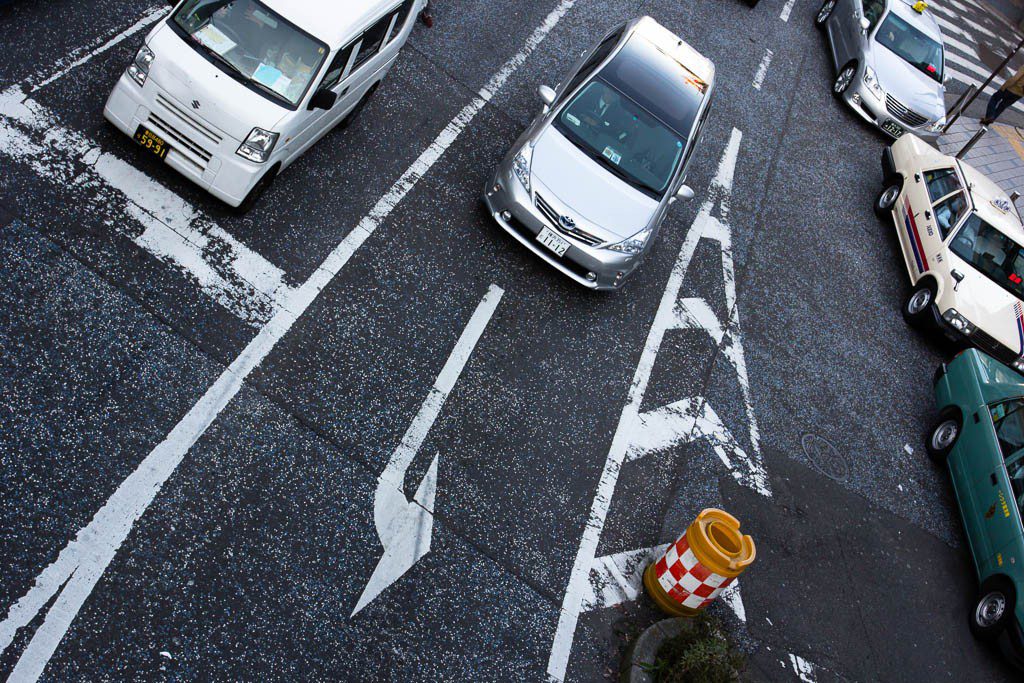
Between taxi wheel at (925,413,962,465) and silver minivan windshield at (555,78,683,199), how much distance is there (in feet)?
14.1

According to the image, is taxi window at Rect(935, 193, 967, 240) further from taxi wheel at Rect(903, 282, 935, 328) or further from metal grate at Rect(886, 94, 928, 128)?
metal grate at Rect(886, 94, 928, 128)

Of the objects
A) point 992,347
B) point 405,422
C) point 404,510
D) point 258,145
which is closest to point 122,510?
point 404,510

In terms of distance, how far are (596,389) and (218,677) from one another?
4.32 meters

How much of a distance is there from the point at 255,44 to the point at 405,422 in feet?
12.3

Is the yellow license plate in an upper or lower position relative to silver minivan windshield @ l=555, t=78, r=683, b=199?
Answer: lower

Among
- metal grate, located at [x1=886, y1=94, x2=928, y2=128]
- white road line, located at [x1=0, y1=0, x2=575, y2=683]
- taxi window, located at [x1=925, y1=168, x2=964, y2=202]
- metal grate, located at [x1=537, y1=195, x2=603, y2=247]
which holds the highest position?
metal grate, located at [x1=886, y1=94, x2=928, y2=128]

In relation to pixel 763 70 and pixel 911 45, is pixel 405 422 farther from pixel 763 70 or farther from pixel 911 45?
pixel 911 45

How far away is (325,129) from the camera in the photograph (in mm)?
8523

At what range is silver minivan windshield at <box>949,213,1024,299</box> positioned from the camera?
427 inches

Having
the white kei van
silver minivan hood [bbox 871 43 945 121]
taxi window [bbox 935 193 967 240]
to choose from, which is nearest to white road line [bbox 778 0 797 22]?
silver minivan hood [bbox 871 43 945 121]

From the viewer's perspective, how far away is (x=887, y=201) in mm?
12562

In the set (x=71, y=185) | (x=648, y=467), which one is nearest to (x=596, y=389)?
(x=648, y=467)

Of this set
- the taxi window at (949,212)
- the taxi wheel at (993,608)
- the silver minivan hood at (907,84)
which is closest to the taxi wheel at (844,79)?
the silver minivan hood at (907,84)

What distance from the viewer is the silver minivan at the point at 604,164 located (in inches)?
331
